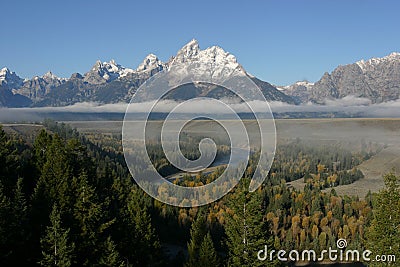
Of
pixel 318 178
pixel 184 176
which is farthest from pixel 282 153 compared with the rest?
pixel 184 176

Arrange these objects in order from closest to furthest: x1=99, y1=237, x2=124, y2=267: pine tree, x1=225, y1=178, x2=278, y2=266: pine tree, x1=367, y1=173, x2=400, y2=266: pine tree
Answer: x1=367, y1=173, x2=400, y2=266: pine tree < x1=225, y1=178, x2=278, y2=266: pine tree < x1=99, y1=237, x2=124, y2=267: pine tree

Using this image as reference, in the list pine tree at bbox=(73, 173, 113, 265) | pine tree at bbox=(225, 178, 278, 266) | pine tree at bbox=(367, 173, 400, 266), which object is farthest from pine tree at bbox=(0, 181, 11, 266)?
pine tree at bbox=(367, 173, 400, 266)

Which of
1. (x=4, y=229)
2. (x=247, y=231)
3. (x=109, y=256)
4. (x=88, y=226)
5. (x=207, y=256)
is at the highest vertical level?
(x=4, y=229)

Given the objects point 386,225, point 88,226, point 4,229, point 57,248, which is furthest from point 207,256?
point 4,229

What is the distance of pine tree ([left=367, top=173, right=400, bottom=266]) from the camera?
20.5 m

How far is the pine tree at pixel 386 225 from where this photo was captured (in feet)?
67.3

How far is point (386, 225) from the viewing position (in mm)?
20781

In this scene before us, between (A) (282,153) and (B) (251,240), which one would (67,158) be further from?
(A) (282,153)

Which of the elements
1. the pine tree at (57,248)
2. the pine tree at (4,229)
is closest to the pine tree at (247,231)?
Result: the pine tree at (57,248)

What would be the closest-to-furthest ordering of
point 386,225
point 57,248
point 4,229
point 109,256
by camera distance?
point 4,229
point 57,248
point 386,225
point 109,256

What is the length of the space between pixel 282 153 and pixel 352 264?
470 ft

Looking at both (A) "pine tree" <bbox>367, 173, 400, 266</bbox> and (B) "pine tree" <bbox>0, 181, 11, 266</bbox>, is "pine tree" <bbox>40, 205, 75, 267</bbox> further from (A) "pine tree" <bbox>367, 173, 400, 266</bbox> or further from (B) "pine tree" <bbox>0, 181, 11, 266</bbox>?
(A) "pine tree" <bbox>367, 173, 400, 266</bbox>

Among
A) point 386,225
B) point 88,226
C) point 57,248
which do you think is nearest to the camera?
point 57,248

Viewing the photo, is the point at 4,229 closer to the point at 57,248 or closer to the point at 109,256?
the point at 57,248
